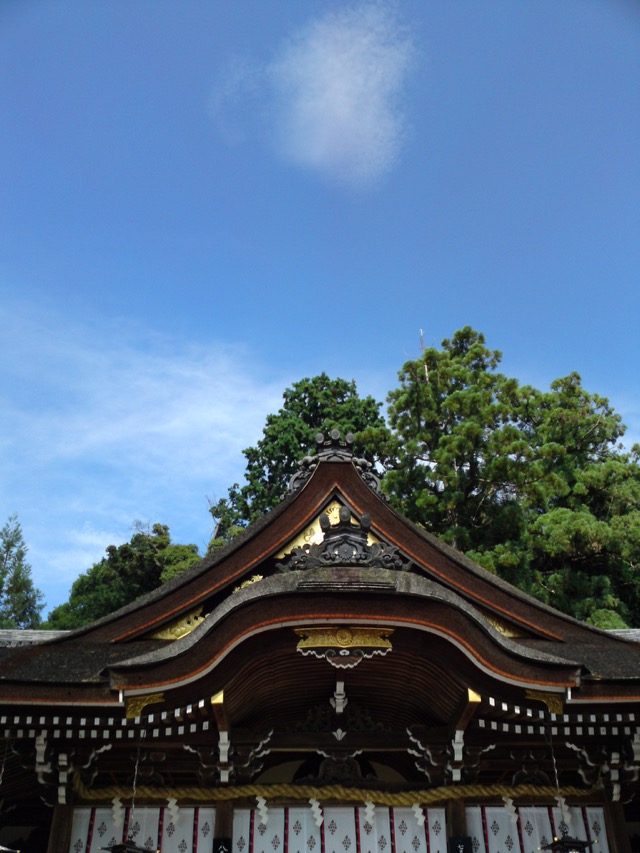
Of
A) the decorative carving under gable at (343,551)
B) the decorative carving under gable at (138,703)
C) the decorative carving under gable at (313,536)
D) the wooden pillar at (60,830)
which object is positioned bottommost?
the wooden pillar at (60,830)

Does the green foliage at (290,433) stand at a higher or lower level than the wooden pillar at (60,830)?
higher

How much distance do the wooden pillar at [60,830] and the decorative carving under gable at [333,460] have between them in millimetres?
4808

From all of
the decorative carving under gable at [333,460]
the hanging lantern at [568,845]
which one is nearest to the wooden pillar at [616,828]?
the hanging lantern at [568,845]

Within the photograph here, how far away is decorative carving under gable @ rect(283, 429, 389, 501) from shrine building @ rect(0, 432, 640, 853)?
104cm

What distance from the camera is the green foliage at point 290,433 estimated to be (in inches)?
1355

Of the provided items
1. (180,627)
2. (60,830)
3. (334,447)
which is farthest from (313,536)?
(60,830)

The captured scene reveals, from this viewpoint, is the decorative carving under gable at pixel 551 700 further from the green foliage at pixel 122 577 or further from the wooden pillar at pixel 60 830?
the green foliage at pixel 122 577

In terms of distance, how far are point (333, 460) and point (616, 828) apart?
583cm

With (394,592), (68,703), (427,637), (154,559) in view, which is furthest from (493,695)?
(154,559)

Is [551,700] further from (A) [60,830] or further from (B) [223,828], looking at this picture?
(A) [60,830]

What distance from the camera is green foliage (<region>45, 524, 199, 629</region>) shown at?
3191cm

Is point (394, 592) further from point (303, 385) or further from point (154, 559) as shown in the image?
point (303, 385)

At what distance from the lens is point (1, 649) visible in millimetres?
8750

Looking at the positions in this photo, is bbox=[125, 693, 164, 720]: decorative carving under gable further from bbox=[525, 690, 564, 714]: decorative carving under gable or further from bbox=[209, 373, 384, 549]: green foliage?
bbox=[209, 373, 384, 549]: green foliage
